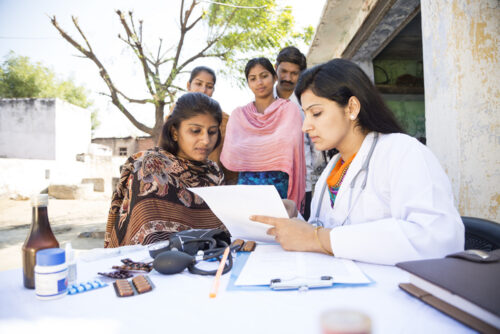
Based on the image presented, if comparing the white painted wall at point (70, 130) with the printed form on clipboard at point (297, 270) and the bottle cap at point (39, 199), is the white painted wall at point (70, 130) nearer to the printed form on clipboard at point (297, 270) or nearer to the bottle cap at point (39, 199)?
the bottle cap at point (39, 199)

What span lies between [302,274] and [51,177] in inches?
567

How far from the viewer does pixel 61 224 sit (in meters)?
8.25

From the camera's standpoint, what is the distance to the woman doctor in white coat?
107cm

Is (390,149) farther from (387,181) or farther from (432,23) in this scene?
(432,23)

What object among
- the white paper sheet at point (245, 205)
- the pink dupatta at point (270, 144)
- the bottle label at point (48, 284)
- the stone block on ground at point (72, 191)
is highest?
the pink dupatta at point (270, 144)

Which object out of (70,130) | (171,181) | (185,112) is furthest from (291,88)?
(70,130)

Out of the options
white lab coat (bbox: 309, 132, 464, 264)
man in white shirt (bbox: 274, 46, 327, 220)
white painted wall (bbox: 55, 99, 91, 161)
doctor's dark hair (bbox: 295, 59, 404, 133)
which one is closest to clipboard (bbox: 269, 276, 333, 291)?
white lab coat (bbox: 309, 132, 464, 264)

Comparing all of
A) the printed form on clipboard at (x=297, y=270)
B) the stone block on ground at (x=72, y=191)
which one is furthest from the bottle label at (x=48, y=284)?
the stone block on ground at (x=72, y=191)

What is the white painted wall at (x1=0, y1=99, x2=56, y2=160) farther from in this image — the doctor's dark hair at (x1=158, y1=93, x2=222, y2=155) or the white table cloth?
the white table cloth

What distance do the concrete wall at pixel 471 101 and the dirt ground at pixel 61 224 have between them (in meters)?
5.22

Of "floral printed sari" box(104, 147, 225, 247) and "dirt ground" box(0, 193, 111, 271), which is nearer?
"floral printed sari" box(104, 147, 225, 247)

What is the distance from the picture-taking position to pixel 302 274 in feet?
3.06

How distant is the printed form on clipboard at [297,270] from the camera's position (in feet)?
2.88

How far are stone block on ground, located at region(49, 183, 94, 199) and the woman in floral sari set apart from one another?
1096 centimetres
